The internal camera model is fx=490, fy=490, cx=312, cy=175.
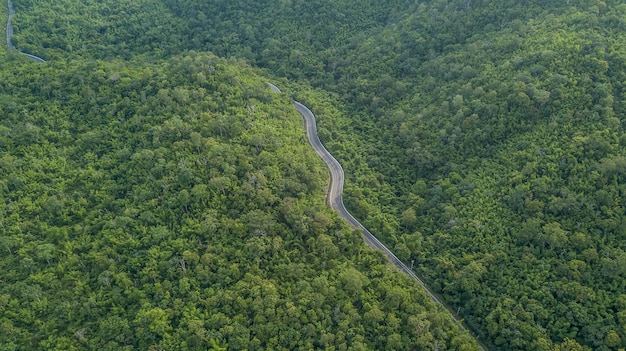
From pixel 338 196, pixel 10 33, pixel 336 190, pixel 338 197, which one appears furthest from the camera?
pixel 10 33

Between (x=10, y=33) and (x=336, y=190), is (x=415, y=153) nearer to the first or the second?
(x=336, y=190)

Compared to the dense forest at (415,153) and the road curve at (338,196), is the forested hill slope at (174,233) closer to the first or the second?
the dense forest at (415,153)

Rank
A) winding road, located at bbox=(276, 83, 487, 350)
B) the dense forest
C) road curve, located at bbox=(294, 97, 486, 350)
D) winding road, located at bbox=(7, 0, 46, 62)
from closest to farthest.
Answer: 1. the dense forest
2. winding road, located at bbox=(276, 83, 487, 350)
3. road curve, located at bbox=(294, 97, 486, 350)
4. winding road, located at bbox=(7, 0, 46, 62)

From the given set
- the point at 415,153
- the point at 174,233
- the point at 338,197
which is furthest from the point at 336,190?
the point at 174,233

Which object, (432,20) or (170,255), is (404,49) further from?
(170,255)

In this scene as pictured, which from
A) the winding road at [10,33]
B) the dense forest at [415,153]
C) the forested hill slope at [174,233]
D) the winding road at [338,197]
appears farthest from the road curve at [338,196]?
the winding road at [10,33]

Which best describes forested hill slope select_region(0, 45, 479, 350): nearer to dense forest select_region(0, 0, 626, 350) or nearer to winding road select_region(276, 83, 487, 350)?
dense forest select_region(0, 0, 626, 350)

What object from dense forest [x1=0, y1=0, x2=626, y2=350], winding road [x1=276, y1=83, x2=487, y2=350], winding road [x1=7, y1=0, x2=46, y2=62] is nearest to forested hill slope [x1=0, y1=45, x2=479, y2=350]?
dense forest [x1=0, y1=0, x2=626, y2=350]

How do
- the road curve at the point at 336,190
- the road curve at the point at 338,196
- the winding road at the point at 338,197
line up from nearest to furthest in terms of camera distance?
the winding road at the point at 338,197
the road curve at the point at 338,196
the road curve at the point at 336,190
